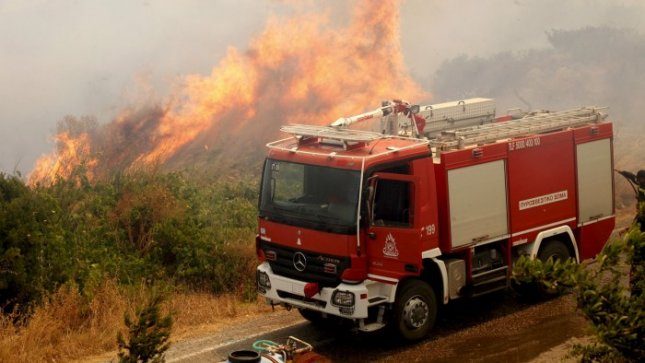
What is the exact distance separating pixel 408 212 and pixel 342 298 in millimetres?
1361

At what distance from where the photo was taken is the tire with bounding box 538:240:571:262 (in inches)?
519

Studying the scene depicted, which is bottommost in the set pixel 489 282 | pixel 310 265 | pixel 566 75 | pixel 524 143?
pixel 489 282

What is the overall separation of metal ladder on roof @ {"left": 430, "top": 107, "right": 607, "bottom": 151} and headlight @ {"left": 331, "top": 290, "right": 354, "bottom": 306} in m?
2.45

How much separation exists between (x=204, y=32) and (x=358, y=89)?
6323 millimetres

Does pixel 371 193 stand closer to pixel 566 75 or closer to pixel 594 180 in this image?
pixel 594 180

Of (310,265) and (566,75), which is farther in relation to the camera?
(566,75)

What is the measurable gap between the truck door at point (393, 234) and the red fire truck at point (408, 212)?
13mm

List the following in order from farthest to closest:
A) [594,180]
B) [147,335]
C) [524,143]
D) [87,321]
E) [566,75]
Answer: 1. [566,75]
2. [594,180]
3. [524,143]
4. [87,321]
5. [147,335]

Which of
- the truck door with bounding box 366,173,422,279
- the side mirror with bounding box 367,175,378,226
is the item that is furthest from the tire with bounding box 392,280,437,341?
the side mirror with bounding box 367,175,378,226

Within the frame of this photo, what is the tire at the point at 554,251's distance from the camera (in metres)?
13.2

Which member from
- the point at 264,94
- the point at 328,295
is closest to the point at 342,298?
the point at 328,295

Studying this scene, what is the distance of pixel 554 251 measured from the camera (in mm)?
13328

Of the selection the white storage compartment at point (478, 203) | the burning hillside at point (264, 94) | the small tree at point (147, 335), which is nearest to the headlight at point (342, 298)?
the white storage compartment at point (478, 203)

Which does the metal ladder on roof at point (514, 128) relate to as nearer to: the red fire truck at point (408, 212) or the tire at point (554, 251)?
the red fire truck at point (408, 212)
